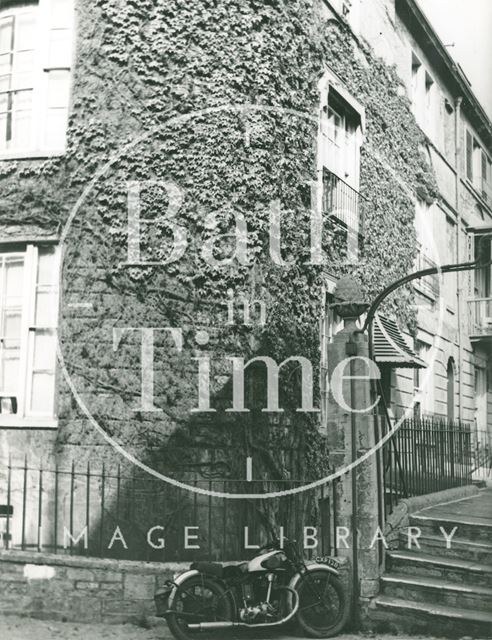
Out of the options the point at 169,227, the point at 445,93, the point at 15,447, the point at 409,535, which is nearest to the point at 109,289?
the point at 169,227

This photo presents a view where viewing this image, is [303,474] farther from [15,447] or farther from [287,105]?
[287,105]

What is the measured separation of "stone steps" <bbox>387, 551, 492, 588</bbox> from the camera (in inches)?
331

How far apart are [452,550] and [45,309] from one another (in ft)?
18.7

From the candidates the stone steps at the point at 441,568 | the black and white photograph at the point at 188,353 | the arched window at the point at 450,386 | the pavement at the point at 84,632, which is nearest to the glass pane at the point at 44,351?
the black and white photograph at the point at 188,353

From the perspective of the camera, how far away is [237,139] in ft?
34.7

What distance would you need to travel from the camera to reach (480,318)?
21594 mm

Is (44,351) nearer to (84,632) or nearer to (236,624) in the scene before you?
(84,632)

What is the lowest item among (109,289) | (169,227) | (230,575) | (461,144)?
(230,575)

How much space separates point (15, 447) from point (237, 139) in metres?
4.77

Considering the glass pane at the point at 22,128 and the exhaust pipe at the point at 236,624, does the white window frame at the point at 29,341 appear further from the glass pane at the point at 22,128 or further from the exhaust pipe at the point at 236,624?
the exhaust pipe at the point at 236,624

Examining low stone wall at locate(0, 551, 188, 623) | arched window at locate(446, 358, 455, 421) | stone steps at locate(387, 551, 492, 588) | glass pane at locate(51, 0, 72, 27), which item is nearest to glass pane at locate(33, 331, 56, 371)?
low stone wall at locate(0, 551, 188, 623)

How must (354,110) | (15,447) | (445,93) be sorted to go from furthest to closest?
(445,93) < (354,110) < (15,447)

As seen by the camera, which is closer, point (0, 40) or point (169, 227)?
point (169, 227)

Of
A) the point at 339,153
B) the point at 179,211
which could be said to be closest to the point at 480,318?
the point at 339,153
